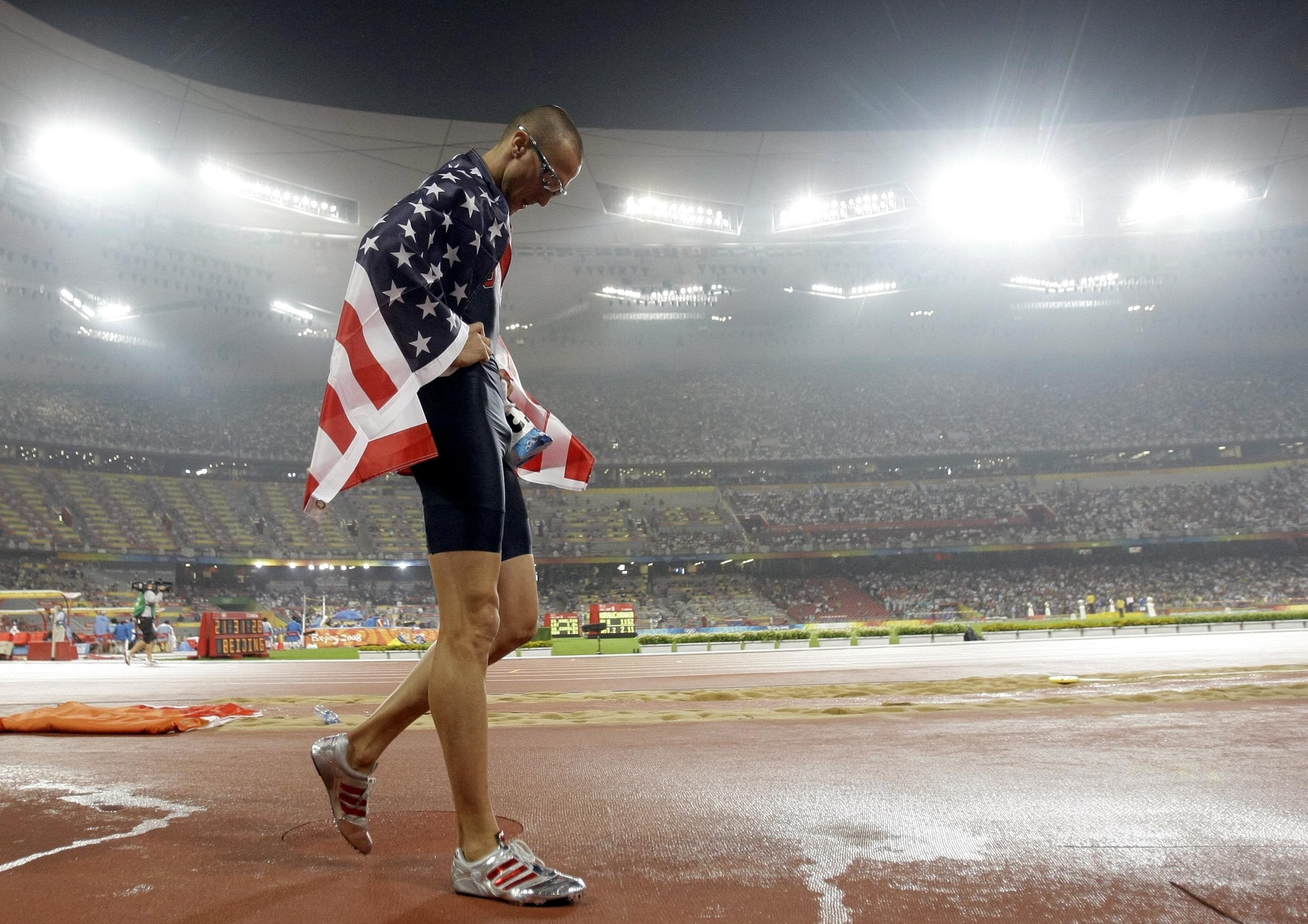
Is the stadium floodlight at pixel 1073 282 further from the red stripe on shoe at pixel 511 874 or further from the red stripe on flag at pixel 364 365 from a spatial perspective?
the red stripe on shoe at pixel 511 874

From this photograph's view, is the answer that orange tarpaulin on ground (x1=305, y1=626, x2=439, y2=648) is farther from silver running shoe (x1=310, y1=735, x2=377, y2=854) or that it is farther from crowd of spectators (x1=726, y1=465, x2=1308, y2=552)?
silver running shoe (x1=310, y1=735, x2=377, y2=854)

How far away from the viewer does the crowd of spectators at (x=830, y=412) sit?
37.2 meters

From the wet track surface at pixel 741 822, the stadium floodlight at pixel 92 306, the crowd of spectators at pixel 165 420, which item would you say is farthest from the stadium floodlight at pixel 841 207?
the stadium floodlight at pixel 92 306

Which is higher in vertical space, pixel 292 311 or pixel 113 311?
pixel 113 311

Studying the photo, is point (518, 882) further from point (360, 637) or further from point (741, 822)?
point (360, 637)

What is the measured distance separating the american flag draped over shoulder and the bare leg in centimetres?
40

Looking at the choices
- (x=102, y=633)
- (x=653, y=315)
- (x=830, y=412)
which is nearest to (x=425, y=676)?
(x=102, y=633)

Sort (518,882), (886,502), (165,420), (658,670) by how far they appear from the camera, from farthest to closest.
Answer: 1. (886,502)
2. (165,420)
3. (658,670)
4. (518,882)

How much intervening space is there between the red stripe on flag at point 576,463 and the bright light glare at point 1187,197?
25.3 m

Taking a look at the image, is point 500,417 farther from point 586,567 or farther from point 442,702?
point 586,567

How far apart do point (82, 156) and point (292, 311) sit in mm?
13058

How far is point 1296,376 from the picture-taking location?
1555 inches

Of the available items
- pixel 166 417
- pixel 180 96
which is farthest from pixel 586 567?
pixel 180 96

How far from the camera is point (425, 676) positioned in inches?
73.9
